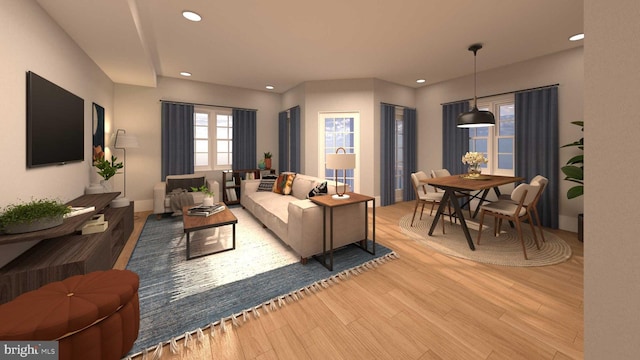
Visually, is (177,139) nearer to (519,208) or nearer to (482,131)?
(519,208)

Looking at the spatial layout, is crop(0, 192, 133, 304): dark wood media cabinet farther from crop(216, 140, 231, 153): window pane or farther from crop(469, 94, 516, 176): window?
crop(469, 94, 516, 176): window

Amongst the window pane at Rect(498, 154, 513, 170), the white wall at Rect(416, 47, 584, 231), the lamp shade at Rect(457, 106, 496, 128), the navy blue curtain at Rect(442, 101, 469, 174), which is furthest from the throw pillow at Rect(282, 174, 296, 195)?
the window pane at Rect(498, 154, 513, 170)

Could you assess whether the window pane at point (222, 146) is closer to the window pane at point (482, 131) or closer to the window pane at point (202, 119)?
the window pane at point (202, 119)

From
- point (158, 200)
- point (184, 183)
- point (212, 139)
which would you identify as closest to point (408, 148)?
point (212, 139)

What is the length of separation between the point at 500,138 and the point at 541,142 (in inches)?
26.1

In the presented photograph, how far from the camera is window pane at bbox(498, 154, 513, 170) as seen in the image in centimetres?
458

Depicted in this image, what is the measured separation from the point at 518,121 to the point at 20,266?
6.32m

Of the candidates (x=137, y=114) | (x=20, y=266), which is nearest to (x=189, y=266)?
(x=20, y=266)

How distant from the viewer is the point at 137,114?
15.9 ft

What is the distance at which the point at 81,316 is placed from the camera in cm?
118

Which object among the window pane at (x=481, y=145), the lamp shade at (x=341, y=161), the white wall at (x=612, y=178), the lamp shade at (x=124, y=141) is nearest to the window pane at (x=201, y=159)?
the lamp shade at (x=124, y=141)

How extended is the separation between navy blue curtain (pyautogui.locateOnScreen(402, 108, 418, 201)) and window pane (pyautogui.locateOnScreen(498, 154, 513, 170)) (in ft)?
A: 5.69

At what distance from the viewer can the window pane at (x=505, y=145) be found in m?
4.55

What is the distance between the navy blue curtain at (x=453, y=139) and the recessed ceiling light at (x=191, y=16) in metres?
4.77
